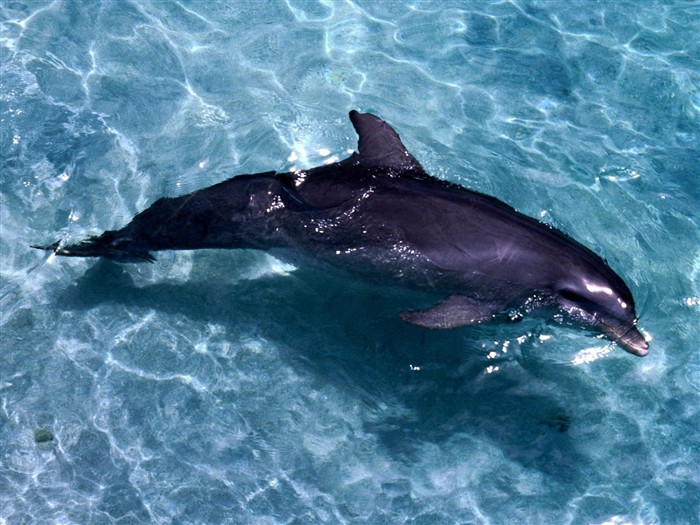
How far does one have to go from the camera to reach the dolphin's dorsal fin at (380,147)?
25.7ft

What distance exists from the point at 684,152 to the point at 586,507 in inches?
220

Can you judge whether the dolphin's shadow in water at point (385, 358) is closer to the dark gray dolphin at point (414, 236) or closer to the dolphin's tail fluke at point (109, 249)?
the dolphin's tail fluke at point (109, 249)

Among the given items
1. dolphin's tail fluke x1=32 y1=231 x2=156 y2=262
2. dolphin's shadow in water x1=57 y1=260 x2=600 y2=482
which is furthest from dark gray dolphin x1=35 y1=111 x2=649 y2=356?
dolphin's shadow in water x1=57 y1=260 x2=600 y2=482

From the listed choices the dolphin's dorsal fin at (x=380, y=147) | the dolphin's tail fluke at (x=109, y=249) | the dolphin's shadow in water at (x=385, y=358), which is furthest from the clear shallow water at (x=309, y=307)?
the dolphin's dorsal fin at (x=380, y=147)

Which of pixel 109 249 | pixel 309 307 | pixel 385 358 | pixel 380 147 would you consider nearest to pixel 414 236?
pixel 380 147

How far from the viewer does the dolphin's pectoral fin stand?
7.21 meters

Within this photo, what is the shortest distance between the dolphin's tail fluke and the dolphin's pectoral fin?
3248mm

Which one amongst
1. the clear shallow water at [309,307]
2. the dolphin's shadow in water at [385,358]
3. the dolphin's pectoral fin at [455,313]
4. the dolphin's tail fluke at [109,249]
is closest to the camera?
the dolphin's pectoral fin at [455,313]

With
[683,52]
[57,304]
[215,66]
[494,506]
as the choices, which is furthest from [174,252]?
[683,52]

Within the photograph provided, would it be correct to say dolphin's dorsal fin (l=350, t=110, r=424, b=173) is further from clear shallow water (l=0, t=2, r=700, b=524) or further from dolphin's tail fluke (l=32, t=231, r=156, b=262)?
dolphin's tail fluke (l=32, t=231, r=156, b=262)

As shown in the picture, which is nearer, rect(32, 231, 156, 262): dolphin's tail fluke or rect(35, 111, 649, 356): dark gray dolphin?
rect(35, 111, 649, 356): dark gray dolphin

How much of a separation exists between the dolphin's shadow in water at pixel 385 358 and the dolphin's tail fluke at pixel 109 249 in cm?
26

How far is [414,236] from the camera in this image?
24.1ft

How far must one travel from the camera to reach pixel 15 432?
7344 millimetres
